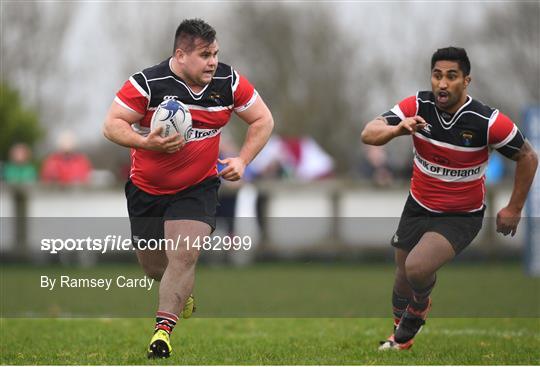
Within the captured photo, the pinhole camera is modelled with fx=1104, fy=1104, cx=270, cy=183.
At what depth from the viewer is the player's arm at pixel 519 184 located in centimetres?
870

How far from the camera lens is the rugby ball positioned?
8.09 metres

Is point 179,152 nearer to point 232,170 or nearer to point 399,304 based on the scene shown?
point 232,170

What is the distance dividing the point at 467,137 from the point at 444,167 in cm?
34

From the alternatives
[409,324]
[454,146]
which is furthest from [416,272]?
[454,146]

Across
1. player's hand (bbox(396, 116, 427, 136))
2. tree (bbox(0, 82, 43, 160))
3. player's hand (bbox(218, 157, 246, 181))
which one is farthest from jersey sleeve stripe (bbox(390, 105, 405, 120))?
tree (bbox(0, 82, 43, 160))

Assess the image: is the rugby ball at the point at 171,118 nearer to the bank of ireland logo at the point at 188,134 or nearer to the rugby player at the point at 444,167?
the bank of ireland logo at the point at 188,134

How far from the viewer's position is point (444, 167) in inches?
351

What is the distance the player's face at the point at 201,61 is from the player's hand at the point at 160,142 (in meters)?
0.51

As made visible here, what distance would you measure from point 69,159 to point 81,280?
34.7 feet

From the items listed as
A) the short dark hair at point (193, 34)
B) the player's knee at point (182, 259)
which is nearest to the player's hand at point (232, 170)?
the player's knee at point (182, 259)

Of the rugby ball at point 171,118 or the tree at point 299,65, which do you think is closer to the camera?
the rugby ball at point 171,118

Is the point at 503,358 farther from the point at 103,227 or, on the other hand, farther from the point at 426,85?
the point at 426,85

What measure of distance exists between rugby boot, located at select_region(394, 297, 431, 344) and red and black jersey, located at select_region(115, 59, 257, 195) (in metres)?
2.02

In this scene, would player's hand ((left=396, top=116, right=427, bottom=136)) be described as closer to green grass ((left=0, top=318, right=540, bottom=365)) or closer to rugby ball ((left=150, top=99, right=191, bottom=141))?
rugby ball ((left=150, top=99, right=191, bottom=141))
